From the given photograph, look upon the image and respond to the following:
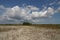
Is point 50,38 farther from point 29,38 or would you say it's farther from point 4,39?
point 4,39

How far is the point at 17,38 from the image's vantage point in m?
22.4

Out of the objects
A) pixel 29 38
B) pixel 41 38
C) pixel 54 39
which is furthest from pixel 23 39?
pixel 54 39

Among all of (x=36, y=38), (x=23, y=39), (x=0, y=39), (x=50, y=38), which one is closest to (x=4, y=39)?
(x=0, y=39)

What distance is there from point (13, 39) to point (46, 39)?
411 centimetres

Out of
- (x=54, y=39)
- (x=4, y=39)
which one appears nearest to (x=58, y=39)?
(x=54, y=39)

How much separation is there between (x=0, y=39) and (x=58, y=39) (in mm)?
7318

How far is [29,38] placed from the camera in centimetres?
2202

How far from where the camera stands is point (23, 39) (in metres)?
21.8

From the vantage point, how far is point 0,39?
22156 mm

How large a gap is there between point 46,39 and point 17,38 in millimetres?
3839

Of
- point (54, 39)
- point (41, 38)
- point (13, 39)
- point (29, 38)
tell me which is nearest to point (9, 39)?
point (13, 39)

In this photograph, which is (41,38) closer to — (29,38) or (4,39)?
(29,38)

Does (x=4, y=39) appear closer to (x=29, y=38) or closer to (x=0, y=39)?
(x=0, y=39)

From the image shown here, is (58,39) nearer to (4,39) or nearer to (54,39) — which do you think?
(54,39)
